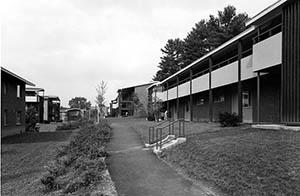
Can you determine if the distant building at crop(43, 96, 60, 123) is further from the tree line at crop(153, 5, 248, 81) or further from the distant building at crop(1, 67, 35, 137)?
the distant building at crop(1, 67, 35, 137)

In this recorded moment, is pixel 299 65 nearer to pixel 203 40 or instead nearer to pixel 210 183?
pixel 210 183

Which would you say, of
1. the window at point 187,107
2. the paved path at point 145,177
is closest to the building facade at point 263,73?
the window at point 187,107

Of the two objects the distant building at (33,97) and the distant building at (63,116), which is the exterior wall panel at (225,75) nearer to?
the distant building at (33,97)

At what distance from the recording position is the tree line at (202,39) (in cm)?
4362

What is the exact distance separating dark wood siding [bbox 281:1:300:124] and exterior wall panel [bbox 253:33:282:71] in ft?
2.19

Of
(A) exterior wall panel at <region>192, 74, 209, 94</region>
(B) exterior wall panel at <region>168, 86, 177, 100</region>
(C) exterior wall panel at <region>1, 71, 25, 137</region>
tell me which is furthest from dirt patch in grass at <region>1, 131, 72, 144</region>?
(B) exterior wall panel at <region>168, 86, 177, 100</region>

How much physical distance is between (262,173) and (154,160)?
522 cm

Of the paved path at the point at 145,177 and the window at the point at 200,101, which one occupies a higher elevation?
the window at the point at 200,101

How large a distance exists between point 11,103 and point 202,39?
34048mm

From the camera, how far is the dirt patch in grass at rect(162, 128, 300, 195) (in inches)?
258

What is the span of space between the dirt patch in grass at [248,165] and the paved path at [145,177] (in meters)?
0.52

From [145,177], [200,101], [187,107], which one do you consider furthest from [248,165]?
[187,107]

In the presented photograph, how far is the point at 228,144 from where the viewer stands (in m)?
10.2

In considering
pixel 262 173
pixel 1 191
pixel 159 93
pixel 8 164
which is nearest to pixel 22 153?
pixel 8 164
